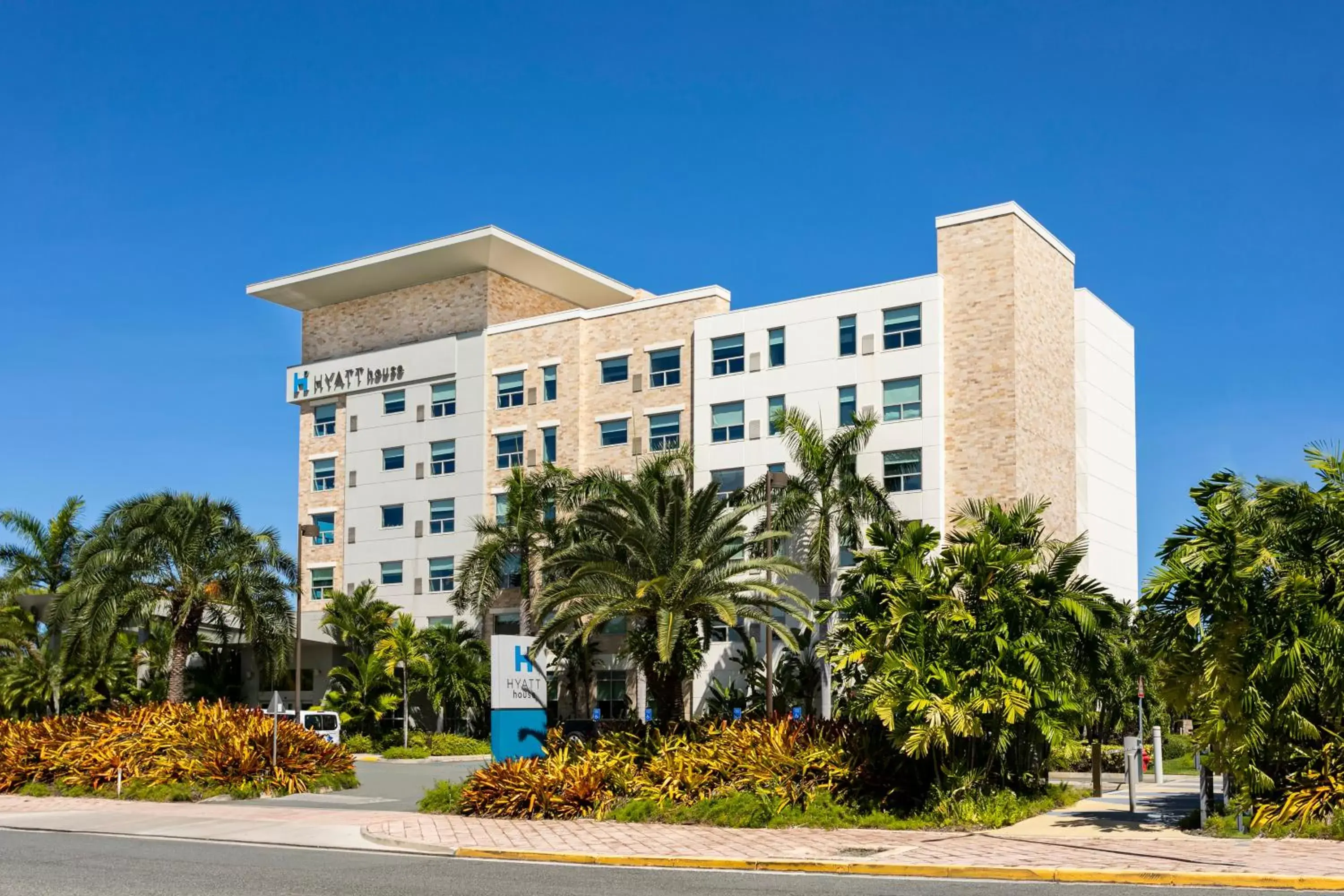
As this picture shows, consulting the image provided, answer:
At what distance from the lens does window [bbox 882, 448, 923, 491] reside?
45.7 meters

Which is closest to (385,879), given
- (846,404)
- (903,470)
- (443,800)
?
(443,800)

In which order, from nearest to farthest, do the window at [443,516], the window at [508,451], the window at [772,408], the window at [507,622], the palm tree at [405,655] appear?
the window at [772,408], the palm tree at [405,655], the window at [507,622], the window at [508,451], the window at [443,516]

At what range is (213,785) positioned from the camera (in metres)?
29.7

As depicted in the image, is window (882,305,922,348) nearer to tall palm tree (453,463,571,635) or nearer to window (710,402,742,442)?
window (710,402,742,442)

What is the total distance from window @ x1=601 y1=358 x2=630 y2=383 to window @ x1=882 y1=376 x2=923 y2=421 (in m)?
11.3

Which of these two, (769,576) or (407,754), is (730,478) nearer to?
(407,754)

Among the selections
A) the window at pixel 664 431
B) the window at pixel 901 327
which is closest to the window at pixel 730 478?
the window at pixel 664 431

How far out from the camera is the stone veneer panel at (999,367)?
146ft

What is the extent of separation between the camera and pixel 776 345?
49.6 metres

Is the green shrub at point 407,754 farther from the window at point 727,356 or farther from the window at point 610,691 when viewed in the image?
the window at point 727,356

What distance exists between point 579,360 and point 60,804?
29.4m

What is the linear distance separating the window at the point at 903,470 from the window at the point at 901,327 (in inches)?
144

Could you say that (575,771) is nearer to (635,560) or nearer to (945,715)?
(635,560)

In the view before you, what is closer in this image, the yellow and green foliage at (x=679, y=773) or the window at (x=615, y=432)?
the yellow and green foliage at (x=679, y=773)
